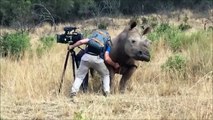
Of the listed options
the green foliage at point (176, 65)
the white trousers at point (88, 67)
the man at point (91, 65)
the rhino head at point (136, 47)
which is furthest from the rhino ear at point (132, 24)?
the green foliage at point (176, 65)

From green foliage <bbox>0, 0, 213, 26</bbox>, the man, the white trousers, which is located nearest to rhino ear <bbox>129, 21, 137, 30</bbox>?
the man

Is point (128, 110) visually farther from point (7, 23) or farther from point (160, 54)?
point (7, 23)

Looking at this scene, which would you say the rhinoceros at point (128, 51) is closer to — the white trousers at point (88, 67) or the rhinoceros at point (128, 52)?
the rhinoceros at point (128, 52)

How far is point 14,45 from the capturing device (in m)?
12.7

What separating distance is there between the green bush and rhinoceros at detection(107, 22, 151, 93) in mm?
4246

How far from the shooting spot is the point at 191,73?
32.0ft

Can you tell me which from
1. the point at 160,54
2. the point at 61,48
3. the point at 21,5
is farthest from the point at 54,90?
the point at 21,5

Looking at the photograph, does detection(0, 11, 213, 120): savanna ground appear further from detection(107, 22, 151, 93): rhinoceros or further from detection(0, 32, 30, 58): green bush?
detection(0, 32, 30, 58): green bush

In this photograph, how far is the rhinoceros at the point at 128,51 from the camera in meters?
8.28

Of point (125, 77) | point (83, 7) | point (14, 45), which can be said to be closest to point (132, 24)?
point (125, 77)

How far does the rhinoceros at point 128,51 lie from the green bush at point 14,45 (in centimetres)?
425

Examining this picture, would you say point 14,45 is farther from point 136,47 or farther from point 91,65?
point 136,47

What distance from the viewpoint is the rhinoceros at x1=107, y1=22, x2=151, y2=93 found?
326 inches

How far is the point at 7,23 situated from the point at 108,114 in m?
38.8
